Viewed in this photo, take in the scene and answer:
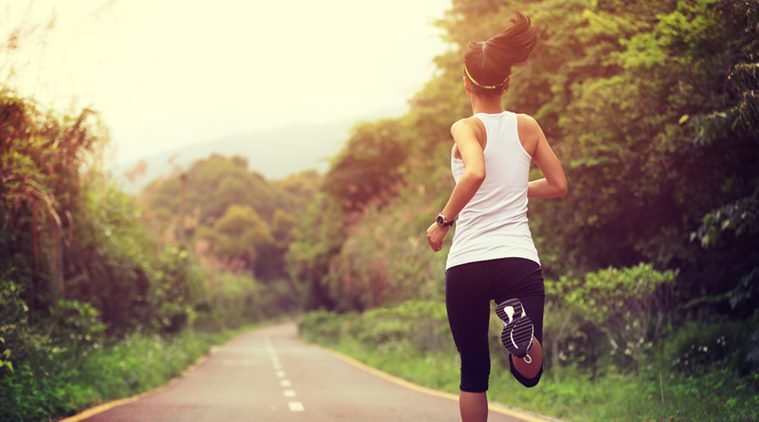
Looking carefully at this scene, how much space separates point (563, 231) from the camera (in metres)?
13.0

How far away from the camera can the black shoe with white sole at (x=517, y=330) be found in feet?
11.2

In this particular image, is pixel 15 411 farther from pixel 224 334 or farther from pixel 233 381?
pixel 224 334

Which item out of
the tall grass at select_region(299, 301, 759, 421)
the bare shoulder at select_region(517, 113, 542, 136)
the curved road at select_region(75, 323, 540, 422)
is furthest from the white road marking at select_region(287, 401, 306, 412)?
the bare shoulder at select_region(517, 113, 542, 136)

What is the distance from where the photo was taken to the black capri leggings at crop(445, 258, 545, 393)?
11.5 feet

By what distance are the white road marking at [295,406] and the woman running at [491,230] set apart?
5.56 metres

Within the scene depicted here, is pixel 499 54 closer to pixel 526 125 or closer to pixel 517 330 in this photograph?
pixel 526 125

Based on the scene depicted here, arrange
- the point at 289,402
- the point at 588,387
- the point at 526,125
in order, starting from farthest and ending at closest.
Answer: the point at 289,402, the point at 588,387, the point at 526,125

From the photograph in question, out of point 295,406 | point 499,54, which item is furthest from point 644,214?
point 499,54

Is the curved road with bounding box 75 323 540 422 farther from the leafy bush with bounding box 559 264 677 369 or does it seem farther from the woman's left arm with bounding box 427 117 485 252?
the woman's left arm with bounding box 427 117 485 252

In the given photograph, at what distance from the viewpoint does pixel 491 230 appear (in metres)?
3.56

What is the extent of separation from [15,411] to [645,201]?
26.4ft

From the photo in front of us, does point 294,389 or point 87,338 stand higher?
point 87,338

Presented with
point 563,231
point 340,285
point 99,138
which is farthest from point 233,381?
point 340,285

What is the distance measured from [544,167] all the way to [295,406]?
6.14 meters
